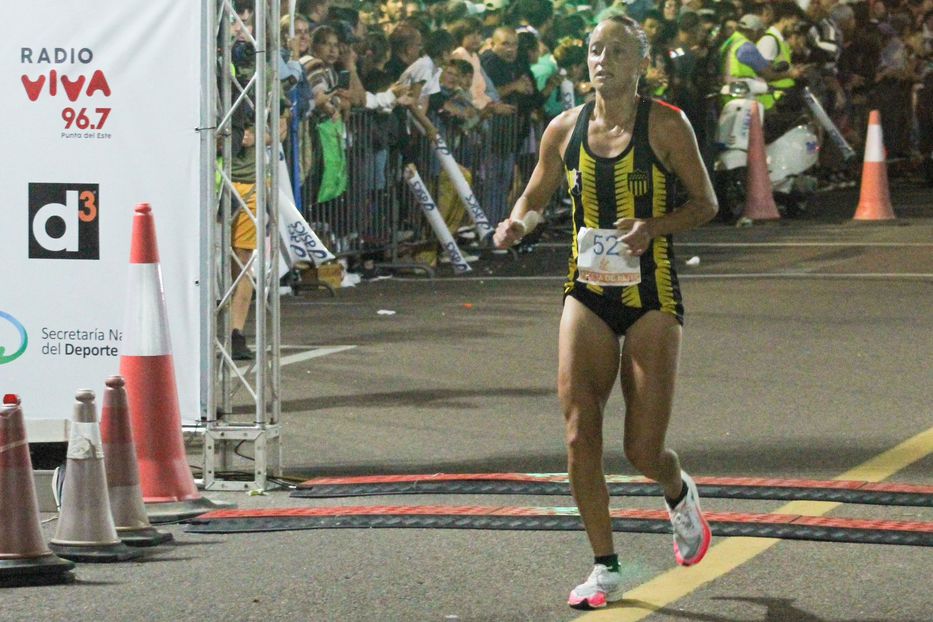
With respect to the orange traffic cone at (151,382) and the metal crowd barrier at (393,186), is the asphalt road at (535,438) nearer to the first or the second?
the orange traffic cone at (151,382)

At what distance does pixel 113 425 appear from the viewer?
7699 mm

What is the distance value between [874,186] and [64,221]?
52.8 ft

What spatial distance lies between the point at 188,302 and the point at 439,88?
10364 millimetres

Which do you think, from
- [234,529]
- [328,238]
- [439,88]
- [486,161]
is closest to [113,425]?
[234,529]

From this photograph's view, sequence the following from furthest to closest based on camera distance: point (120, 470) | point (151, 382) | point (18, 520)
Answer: point (151, 382)
point (120, 470)
point (18, 520)

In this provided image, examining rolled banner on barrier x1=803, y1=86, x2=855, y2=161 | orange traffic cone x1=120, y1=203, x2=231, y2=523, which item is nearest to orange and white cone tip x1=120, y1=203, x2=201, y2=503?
orange traffic cone x1=120, y1=203, x2=231, y2=523

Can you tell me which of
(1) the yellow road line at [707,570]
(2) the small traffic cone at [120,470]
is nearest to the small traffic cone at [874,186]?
(1) the yellow road line at [707,570]

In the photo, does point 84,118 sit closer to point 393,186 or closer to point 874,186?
point 393,186

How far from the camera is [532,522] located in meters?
7.94

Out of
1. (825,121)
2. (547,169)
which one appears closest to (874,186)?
(825,121)

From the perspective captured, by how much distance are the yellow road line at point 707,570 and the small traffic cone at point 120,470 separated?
196 centimetres

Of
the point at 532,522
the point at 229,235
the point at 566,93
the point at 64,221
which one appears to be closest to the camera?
the point at 532,522

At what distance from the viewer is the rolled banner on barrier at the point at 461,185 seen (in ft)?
63.4

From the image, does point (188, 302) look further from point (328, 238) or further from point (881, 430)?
point (328, 238)
